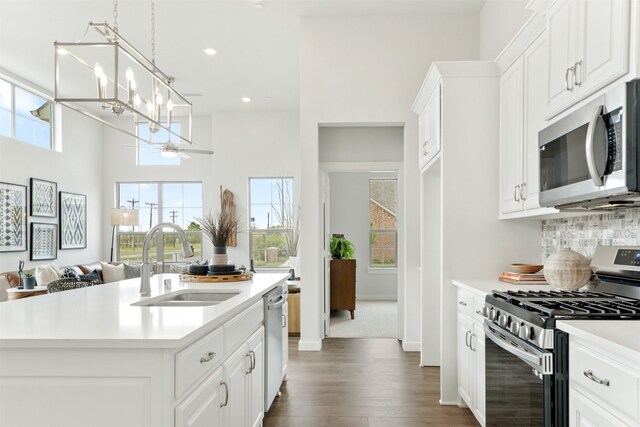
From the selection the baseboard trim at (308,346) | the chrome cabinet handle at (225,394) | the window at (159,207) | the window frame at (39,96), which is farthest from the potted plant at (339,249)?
the chrome cabinet handle at (225,394)

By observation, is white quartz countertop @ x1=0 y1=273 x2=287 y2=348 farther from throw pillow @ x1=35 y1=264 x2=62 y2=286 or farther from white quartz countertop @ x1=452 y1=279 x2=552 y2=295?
throw pillow @ x1=35 y1=264 x2=62 y2=286

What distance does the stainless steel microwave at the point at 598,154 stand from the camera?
172cm

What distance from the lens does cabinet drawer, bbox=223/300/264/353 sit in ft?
6.80

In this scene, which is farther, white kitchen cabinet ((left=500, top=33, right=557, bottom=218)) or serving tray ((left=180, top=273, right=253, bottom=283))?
serving tray ((left=180, top=273, right=253, bottom=283))

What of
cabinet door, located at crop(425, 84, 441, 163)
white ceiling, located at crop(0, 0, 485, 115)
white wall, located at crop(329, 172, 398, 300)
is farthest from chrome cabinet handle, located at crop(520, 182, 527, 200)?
white wall, located at crop(329, 172, 398, 300)

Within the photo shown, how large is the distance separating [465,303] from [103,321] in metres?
2.26

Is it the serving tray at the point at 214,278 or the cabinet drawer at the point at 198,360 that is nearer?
the cabinet drawer at the point at 198,360

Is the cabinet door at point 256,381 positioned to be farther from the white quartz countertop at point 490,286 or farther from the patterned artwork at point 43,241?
the patterned artwork at point 43,241

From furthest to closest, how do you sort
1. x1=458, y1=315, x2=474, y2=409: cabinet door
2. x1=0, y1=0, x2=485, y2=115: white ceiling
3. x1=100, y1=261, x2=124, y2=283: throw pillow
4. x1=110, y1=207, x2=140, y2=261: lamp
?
1. x1=110, y1=207, x2=140, y2=261: lamp
2. x1=100, y1=261, x2=124, y2=283: throw pillow
3. x1=0, y1=0, x2=485, y2=115: white ceiling
4. x1=458, y1=315, x2=474, y2=409: cabinet door

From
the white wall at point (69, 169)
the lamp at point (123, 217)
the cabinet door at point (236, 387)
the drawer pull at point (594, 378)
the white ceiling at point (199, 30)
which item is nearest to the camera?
the drawer pull at point (594, 378)

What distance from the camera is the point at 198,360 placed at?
1.67 metres

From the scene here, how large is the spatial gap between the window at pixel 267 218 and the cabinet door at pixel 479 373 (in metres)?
5.99

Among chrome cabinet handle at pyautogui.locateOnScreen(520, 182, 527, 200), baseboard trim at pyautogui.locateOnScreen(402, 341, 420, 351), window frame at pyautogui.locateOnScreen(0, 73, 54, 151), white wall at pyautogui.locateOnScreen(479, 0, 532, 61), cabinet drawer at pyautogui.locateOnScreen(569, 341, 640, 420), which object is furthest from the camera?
window frame at pyautogui.locateOnScreen(0, 73, 54, 151)

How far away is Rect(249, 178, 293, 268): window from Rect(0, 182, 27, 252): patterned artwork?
3.56m
